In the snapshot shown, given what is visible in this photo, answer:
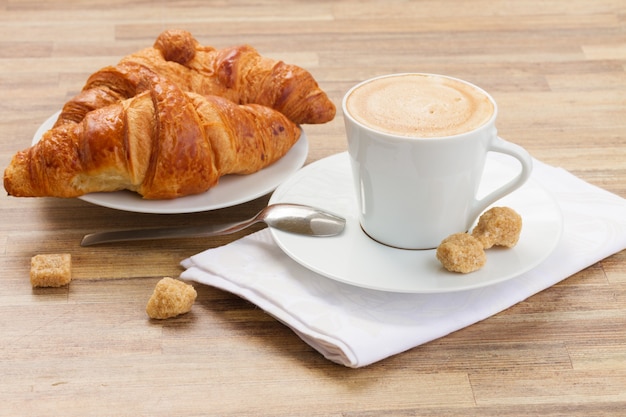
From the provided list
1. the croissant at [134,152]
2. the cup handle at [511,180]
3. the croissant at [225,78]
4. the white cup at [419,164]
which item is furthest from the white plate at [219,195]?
the cup handle at [511,180]

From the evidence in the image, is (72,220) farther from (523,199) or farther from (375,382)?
(523,199)

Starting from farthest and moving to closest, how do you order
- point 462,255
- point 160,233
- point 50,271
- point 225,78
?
point 225,78, point 160,233, point 50,271, point 462,255

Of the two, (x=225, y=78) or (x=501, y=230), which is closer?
(x=501, y=230)

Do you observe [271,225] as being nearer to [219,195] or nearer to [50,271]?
[219,195]

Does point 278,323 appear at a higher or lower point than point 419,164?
lower

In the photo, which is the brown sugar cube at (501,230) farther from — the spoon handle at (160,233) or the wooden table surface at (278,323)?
the spoon handle at (160,233)

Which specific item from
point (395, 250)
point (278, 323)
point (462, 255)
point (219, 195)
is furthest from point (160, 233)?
point (462, 255)
